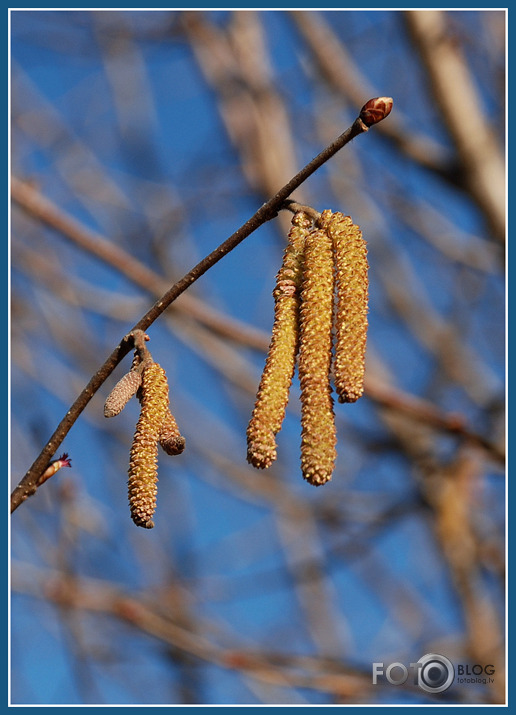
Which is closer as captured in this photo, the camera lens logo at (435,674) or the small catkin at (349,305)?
the small catkin at (349,305)

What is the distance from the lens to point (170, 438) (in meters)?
1.50

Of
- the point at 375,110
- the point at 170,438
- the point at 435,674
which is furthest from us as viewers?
the point at 435,674

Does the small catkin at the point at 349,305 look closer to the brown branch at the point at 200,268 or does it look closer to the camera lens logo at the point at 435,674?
the brown branch at the point at 200,268

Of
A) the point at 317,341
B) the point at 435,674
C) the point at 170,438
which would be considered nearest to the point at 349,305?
the point at 317,341

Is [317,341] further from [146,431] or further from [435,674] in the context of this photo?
[435,674]

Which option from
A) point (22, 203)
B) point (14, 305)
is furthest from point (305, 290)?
point (14, 305)

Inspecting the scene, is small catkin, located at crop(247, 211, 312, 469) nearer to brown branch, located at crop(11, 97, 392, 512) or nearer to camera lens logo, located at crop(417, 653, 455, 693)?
brown branch, located at crop(11, 97, 392, 512)

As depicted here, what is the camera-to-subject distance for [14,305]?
18.9ft

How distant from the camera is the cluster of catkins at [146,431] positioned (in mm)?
1415

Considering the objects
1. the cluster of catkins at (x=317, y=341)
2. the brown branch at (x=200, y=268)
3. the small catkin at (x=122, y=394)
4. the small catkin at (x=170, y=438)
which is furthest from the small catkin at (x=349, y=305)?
the small catkin at (x=122, y=394)

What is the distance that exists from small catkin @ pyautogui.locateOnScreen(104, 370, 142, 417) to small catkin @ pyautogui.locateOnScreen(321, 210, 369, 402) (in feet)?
1.48

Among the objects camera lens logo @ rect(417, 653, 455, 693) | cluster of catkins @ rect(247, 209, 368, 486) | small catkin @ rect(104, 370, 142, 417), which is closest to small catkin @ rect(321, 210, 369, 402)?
cluster of catkins @ rect(247, 209, 368, 486)

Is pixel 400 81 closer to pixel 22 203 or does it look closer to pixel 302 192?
pixel 302 192

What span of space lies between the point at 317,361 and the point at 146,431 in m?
0.37
